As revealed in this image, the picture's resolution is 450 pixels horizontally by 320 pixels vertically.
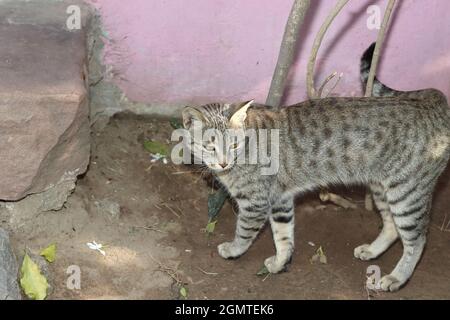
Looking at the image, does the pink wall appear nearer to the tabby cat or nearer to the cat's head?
the tabby cat

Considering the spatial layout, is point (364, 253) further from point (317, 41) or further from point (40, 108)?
point (40, 108)

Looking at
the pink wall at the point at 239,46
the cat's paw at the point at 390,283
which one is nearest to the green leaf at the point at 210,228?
the pink wall at the point at 239,46

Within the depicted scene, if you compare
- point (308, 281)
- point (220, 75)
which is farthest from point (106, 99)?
point (308, 281)

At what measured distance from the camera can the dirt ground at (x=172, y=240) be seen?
5098mm

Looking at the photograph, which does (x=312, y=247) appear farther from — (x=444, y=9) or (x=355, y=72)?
(x=444, y=9)

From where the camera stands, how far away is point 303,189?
5418 millimetres

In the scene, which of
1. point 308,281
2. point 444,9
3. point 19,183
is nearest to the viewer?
point 19,183

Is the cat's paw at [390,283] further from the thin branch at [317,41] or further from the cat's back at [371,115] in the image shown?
the thin branch at [317,41]

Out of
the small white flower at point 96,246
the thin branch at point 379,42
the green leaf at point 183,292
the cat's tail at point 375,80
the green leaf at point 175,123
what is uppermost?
the thin branch at point 379,42

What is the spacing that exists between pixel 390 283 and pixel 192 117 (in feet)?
6.24

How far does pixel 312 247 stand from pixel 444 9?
2.35 m

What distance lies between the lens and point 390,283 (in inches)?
211

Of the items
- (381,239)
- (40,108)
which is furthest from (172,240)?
(381,239)

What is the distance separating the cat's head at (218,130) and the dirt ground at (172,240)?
0.84 m
